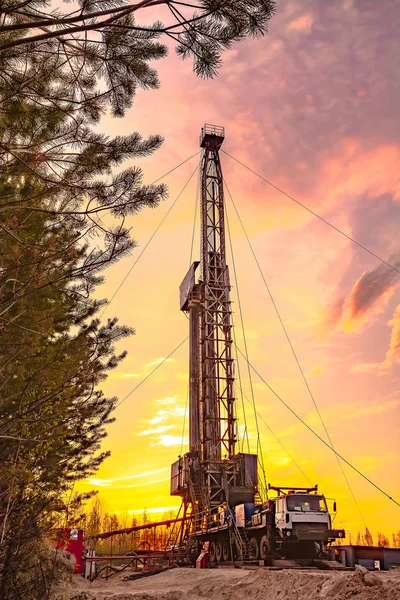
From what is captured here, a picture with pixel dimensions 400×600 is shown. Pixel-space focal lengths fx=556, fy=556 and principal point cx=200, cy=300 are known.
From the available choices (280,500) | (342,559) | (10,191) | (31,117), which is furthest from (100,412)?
(342,559)

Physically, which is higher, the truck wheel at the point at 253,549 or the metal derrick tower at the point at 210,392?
the metal derrick tower at the point at 210,392

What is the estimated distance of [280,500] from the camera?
68.1 ft

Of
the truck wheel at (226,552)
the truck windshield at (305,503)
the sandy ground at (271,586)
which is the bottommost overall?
the sandy ground at (271,586)

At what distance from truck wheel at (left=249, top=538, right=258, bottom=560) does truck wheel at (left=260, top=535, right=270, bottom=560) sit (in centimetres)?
68

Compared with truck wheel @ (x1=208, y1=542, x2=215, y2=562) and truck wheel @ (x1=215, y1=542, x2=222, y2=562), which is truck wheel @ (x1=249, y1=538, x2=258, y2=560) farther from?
truck wheel @ (x1=208, y1=542, x2=215, y2=562)

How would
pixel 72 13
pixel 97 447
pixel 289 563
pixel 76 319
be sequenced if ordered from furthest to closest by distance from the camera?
pixel 289 563
pixel 97 447
pixel 76 319
pixel 72 13

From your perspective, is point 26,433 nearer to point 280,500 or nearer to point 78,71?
point 78,71

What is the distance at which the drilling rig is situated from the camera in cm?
2059

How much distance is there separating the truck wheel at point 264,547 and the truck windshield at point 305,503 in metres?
1.89

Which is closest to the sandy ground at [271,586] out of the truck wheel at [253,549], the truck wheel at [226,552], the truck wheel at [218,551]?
the truck wheel at [253,549]

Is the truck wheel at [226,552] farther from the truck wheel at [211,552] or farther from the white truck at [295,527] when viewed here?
the white truck at [295,527]

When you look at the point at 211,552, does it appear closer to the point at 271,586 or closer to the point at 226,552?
the point at 226,552

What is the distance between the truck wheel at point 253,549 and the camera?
72.5ft

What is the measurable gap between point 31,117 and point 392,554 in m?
18.8
